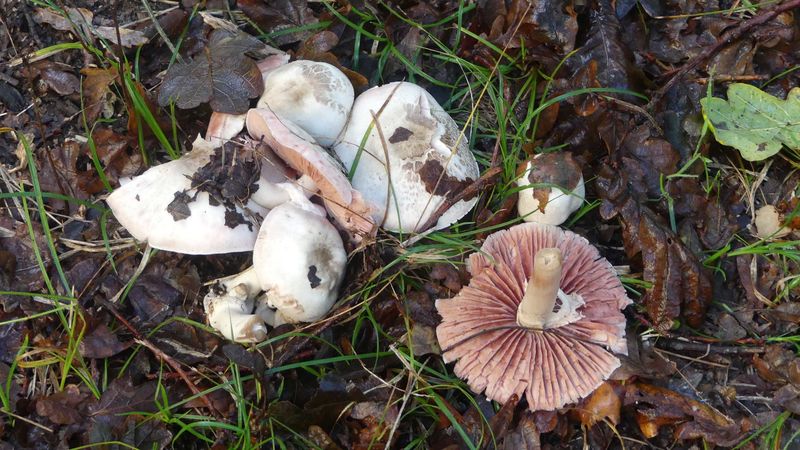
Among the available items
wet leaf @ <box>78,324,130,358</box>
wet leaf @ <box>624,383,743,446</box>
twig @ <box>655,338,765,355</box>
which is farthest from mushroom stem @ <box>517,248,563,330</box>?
wet leaf @ <box>78,324,130,358</box>

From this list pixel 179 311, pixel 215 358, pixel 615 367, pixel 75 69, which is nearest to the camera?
pixel 615 367

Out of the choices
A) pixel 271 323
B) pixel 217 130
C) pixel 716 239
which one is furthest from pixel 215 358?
pixel 716 239

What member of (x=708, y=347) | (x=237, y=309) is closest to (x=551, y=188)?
(x=708, y=347)

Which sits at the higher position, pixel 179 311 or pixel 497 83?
pixel 497 83

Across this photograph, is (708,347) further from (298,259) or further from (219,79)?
(219,79)

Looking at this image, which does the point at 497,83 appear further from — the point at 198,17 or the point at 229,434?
the point at 229,434

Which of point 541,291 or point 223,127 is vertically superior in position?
point 223,127
